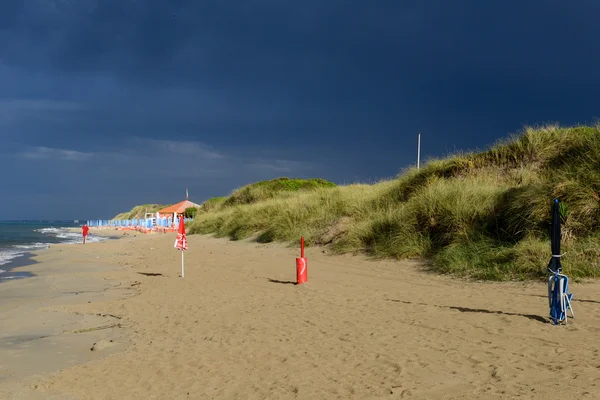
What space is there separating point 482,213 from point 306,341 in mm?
7494

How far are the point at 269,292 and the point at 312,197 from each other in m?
12.4

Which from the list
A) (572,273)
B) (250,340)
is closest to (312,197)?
(572,273)

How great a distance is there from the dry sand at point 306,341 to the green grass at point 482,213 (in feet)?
3.04

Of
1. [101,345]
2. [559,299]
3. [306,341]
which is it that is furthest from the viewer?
[101,345]

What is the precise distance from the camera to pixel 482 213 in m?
11.9

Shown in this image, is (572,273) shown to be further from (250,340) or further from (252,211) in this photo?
(252,211)

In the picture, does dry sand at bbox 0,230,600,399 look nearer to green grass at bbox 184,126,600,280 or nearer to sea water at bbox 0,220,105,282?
green grass at bbox 184,126,600,280

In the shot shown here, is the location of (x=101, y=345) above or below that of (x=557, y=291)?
below

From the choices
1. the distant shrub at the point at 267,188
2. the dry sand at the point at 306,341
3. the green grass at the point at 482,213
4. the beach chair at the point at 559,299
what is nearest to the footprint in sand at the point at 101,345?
the dry sand at the point at 306,341

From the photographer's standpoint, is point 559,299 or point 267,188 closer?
point 559,299

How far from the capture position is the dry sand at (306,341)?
4500 millimetres

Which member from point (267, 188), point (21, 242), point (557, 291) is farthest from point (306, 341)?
point (21, 242)

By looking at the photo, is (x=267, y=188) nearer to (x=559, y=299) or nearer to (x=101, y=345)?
(x=101, y=345)

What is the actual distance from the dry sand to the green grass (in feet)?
3.04
